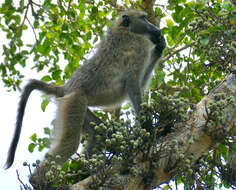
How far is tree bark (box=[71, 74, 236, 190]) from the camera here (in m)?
2.39

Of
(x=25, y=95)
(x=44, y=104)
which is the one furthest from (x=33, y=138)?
(x=44, y=104)

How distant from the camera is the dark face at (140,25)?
177 inches

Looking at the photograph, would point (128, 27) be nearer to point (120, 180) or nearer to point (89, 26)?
point (89, 26)

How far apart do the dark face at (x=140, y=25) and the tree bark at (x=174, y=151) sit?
185 centimetres

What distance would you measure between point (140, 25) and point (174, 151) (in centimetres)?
258

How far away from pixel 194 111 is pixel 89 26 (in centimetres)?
321

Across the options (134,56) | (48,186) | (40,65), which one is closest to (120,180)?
(48,186)

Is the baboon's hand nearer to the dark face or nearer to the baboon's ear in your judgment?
the dark face

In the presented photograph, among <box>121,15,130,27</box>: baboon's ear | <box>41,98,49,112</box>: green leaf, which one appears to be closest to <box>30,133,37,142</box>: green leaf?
<box>41,98,49,112</box>: green leaf

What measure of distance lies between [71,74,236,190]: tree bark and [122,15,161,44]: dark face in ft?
6.06

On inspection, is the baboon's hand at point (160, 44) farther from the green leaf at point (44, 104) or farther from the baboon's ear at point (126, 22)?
the green leaf at point (44, 104)

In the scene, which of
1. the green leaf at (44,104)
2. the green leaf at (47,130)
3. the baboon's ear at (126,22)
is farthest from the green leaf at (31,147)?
the baboon's ear at (126,22)

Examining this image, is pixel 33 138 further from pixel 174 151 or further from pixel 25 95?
pixel 174 151

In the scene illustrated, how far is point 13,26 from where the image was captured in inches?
215
